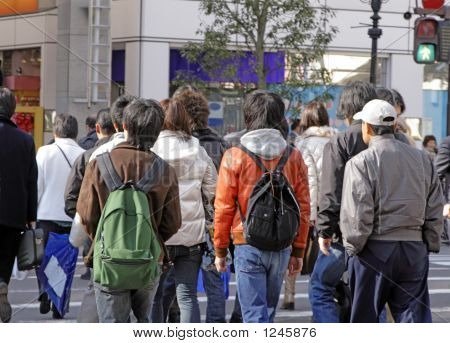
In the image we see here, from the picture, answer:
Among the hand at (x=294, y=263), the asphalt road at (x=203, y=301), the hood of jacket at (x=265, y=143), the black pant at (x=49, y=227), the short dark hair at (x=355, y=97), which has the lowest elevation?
the asphalt road at (x=203, y=301)

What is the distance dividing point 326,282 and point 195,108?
66.8 inches

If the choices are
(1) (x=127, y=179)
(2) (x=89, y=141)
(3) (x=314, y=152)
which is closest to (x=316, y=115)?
(3) (x=314, y=152)

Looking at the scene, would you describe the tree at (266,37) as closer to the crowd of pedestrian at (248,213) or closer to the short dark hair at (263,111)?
the crowd of pedestrian at (248,213)

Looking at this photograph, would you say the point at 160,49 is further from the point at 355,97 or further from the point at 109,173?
the point at 109,173

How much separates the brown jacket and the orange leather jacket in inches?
18.5

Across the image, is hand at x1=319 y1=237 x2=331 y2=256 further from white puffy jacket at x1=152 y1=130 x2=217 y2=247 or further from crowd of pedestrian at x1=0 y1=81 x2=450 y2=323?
white puffy jacket at x1=152 y1=130 x2=217 y2=247

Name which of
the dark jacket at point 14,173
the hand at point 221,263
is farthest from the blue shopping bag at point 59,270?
the hand at point 221,263

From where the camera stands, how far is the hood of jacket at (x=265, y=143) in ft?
19.9

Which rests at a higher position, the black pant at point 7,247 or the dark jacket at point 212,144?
the dark jacket at point 212,144

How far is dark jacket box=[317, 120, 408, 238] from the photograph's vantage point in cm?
655

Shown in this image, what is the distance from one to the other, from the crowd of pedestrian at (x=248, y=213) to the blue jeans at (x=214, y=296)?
0.01 meters

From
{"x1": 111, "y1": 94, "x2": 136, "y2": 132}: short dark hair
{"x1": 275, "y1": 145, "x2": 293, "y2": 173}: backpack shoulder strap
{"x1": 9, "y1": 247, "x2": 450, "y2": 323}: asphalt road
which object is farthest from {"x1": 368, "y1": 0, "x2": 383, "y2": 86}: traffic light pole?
{"x1": 275, "y1": 145, "x2": 293, "y2": 173}: backpack shoulder strap

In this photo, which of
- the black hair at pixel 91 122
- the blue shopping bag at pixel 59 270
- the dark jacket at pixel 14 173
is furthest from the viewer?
the black hair at pixel 91 122

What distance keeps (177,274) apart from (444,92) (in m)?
16.0
